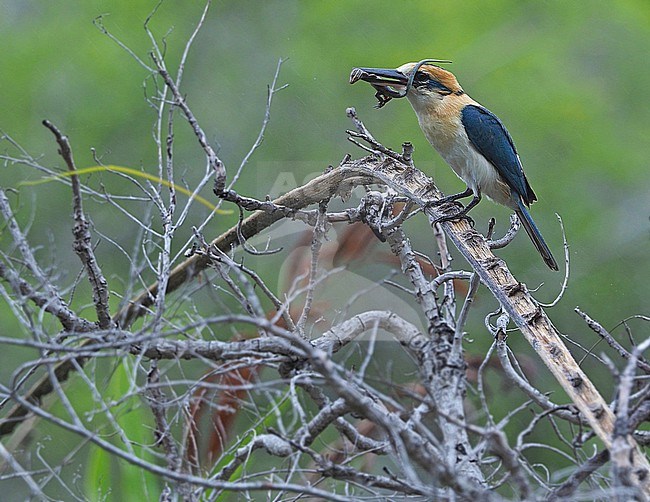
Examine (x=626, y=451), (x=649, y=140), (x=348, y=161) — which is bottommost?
(x=626, y=451)

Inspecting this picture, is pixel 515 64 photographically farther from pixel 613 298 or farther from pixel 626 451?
pixel 626 451

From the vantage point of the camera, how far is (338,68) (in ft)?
5.81

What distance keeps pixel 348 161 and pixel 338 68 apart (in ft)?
2.98

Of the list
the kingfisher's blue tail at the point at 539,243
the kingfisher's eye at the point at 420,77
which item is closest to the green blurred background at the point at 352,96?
the kingfisher's blue tail at the point at 539,243

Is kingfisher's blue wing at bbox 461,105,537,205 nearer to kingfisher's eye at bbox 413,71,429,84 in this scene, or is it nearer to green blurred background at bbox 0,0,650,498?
kingfisher's eye at bbox 413,71,429,84

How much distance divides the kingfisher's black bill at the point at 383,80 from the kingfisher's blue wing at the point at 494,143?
0.44ft

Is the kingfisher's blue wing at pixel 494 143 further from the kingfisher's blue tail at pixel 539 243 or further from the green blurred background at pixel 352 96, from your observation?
the green blurred background at pixel 352 96

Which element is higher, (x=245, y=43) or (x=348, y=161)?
(x=245, y=43)

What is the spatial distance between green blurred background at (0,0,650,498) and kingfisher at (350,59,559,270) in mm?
454

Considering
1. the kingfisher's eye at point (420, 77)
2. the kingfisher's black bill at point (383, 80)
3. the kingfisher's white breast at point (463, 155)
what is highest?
the kingfisher's eye at point (420, 77)

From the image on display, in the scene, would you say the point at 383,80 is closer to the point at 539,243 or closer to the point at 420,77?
the point at 420,77

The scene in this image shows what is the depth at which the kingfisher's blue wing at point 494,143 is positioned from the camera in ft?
3.42

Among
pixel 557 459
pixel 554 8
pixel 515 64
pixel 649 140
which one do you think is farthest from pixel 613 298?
pixel 554 8

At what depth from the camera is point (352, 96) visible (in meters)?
1.74
